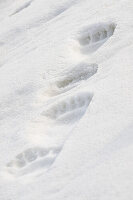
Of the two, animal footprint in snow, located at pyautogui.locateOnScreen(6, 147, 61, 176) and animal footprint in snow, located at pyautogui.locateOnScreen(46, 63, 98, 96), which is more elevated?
animal footprint in snow, located at pyautogui.locateOnScreen(46, 63, 98, 96)

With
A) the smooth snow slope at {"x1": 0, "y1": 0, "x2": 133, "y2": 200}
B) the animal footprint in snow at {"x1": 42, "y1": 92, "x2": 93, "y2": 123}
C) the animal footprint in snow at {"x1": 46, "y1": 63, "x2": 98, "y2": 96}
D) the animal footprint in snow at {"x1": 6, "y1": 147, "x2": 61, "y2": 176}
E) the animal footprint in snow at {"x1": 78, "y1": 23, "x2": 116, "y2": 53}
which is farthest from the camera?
the animal footprint in snow at {"x1": 78, "y1": 23, "x2": 116, "y2": 53}

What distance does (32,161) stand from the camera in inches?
86.9

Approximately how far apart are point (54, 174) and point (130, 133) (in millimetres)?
341

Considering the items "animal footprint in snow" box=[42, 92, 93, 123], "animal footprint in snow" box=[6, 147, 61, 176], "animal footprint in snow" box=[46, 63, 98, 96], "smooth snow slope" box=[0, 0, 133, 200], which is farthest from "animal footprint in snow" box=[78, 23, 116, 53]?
"animal footprint in snow" box=[6, 147, 61, 176]

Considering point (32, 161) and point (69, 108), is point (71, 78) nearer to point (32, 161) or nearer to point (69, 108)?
point (69, 108)

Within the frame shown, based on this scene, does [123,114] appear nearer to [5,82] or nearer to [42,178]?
[42,178]

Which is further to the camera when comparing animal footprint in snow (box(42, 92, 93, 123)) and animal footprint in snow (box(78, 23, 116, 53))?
animal footprint in snow (box(78, 23, 116, 53))

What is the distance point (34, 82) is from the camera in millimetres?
2861

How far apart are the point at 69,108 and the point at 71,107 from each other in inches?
0.5

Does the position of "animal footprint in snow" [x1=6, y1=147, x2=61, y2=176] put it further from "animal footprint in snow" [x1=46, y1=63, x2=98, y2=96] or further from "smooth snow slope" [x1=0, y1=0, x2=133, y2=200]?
"animal footprint in snow" [x1=46, y1=63, x2=98, y2=96]

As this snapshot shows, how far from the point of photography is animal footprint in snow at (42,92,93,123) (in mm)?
2428

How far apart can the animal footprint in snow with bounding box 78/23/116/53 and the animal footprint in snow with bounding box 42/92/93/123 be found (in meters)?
0.57

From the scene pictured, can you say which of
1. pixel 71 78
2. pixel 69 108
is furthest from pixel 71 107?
pixel 71 78

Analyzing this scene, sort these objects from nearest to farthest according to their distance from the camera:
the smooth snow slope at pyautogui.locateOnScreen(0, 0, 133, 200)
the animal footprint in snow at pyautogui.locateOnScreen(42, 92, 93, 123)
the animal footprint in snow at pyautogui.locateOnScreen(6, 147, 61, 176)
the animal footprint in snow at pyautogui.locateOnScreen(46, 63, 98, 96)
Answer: the smooth snow slope at pyautogui.locateOnScreen(0, 0, 133, 200), the animal footprint in snow at pyautogui.locateOnScreen(6, 147, 61, 176), the animal footprint in snow at pyautogui.locateOnScreen(42, 92, 93, 123), the animal footprint in snow at pyautogui.locateOnScreen(46, 63, 98, 96)
